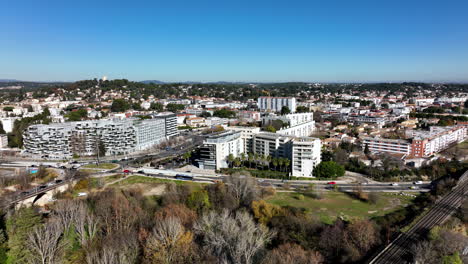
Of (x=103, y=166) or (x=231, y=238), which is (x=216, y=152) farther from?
(x=231, y=238)

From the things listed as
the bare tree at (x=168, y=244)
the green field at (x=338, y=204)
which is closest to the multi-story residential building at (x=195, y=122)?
the green field at (x=338, y=204)

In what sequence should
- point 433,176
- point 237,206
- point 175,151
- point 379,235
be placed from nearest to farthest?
point 379,235
point 237,206
point 433,176
point 175,151

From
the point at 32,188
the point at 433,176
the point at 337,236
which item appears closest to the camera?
the point at 337,236

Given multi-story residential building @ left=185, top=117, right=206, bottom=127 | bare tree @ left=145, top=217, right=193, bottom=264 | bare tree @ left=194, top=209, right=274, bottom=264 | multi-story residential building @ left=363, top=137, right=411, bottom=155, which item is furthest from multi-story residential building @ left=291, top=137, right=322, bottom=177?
multi-story residential building @ left=185, top=117, right=206, bottom=127

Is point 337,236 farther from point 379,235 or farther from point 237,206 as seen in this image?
point 237,206

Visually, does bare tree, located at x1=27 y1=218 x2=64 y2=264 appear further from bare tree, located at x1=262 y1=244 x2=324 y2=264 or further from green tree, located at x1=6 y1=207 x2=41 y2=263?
bare tree, located at x1=262 y1=244 x2=324 y2=264

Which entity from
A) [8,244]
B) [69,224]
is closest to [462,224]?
[69,224]

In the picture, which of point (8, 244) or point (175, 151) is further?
point (175, 151)
